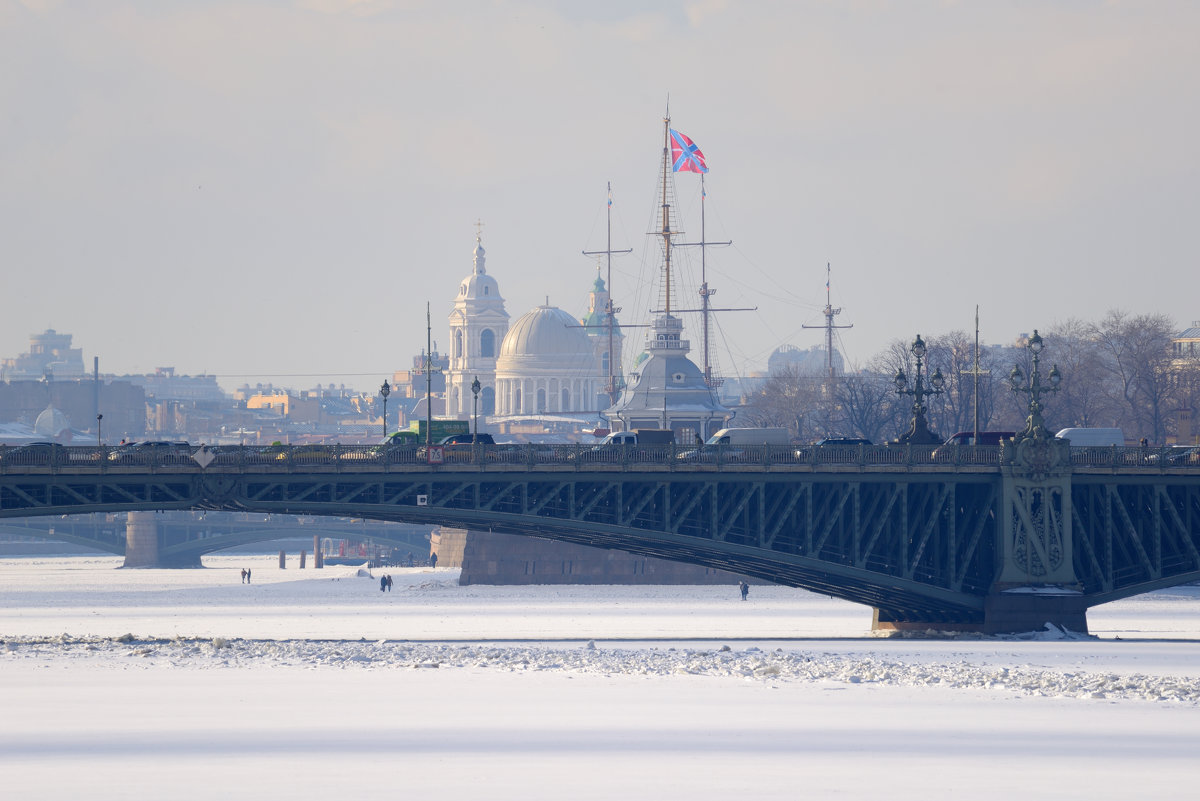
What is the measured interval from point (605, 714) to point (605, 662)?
11.2 m

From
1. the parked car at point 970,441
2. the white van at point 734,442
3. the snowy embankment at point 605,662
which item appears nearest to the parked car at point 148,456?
the snowy embankment at point 605,662

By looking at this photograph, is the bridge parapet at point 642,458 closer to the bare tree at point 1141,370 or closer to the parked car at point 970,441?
the parked car at point 970,441

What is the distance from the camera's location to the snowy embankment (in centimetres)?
4528

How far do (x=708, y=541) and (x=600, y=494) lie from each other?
376 cm

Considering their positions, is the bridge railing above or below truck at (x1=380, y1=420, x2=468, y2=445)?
below

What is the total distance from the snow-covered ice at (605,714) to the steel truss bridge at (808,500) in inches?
97.0

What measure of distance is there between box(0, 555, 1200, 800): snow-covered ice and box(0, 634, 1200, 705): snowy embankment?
152 millimetres

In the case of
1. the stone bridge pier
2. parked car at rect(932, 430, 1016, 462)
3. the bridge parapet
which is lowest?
the stone bridge pier

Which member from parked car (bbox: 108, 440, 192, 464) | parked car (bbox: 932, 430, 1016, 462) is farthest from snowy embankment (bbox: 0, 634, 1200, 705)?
parked car (bbox: 932, 430, 1016, 462)

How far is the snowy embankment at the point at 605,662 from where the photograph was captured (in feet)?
149

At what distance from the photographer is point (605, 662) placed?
51188 mm

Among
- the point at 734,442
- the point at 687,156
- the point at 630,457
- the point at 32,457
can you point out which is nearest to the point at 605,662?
the point at 630,457

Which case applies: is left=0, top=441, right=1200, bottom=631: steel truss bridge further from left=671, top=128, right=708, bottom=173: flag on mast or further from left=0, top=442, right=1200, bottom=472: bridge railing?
left=671, top=128, right=708, bottom=173: flag on mast

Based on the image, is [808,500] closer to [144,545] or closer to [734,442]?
[734,442]
